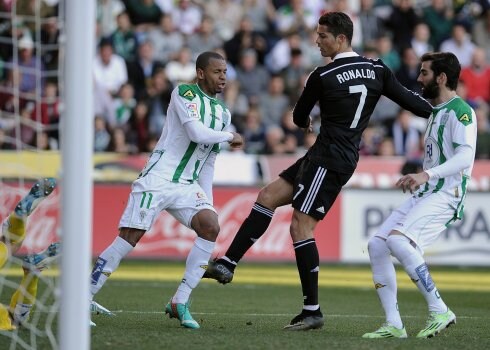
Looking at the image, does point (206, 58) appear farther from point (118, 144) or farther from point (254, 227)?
point (118, 144)

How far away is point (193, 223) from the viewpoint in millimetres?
8531

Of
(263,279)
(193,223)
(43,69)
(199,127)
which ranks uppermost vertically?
(43,69)

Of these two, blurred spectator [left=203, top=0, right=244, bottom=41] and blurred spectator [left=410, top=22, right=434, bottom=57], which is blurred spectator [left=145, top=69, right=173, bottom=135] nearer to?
blurred spectator [left=203, top=0, right=244, bottom=41]

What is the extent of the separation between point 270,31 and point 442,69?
13683 millimetres

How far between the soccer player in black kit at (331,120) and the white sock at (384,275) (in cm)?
49

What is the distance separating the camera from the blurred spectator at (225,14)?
70.9 ft

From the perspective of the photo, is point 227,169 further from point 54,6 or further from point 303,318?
point 303,318

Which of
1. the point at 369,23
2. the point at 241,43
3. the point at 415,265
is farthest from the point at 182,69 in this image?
the point at 415,265

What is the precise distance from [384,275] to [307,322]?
2.30ft

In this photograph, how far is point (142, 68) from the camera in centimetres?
2022

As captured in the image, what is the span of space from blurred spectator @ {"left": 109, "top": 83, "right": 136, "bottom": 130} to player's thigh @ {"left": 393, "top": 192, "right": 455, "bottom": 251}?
11.6 meters

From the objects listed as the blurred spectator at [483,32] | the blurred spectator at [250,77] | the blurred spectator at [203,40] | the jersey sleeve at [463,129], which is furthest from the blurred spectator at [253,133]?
the jersey sleeve at [463,129]

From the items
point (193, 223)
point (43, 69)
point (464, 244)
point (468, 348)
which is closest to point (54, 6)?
point (43, 69)

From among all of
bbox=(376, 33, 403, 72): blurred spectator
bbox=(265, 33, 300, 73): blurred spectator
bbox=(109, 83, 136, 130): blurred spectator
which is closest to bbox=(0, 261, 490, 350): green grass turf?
bbox=(109, 83, 136, 130): blurred spectator
